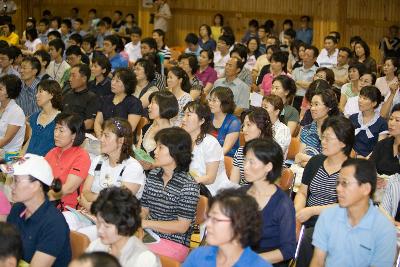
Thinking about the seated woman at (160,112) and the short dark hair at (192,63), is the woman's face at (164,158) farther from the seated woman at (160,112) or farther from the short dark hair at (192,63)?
the short dark hair at (192,63)

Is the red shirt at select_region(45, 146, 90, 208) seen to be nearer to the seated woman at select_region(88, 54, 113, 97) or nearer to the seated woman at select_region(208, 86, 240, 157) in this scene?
the seated woman at select_region(208, 86, 240, 157)

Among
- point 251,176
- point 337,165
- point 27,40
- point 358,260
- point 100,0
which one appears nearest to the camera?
point 358,260

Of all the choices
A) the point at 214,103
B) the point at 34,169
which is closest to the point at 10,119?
the point at 214,103

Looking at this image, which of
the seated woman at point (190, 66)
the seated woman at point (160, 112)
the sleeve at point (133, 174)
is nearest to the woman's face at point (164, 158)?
the sleeve at point (133, 174)

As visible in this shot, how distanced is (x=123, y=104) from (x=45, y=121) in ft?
3.66

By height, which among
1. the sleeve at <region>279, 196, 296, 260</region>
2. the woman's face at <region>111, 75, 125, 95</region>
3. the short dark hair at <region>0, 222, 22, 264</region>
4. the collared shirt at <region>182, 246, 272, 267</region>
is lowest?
the sleeve at <region>279, 196, 296, 260</region>

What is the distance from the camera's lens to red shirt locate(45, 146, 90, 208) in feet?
16.7

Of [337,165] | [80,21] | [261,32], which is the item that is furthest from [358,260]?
[80,21]

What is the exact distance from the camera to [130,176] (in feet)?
15.7

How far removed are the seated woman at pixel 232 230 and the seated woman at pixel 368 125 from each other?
365 cm

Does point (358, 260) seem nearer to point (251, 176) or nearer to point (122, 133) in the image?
point (251, 176)

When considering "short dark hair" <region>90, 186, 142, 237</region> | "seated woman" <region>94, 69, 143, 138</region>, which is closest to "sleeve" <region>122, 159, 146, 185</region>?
"short dark hair" <region>90, 186, 142, 237</region>

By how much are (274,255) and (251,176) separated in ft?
1.52

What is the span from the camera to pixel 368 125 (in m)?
6.72
